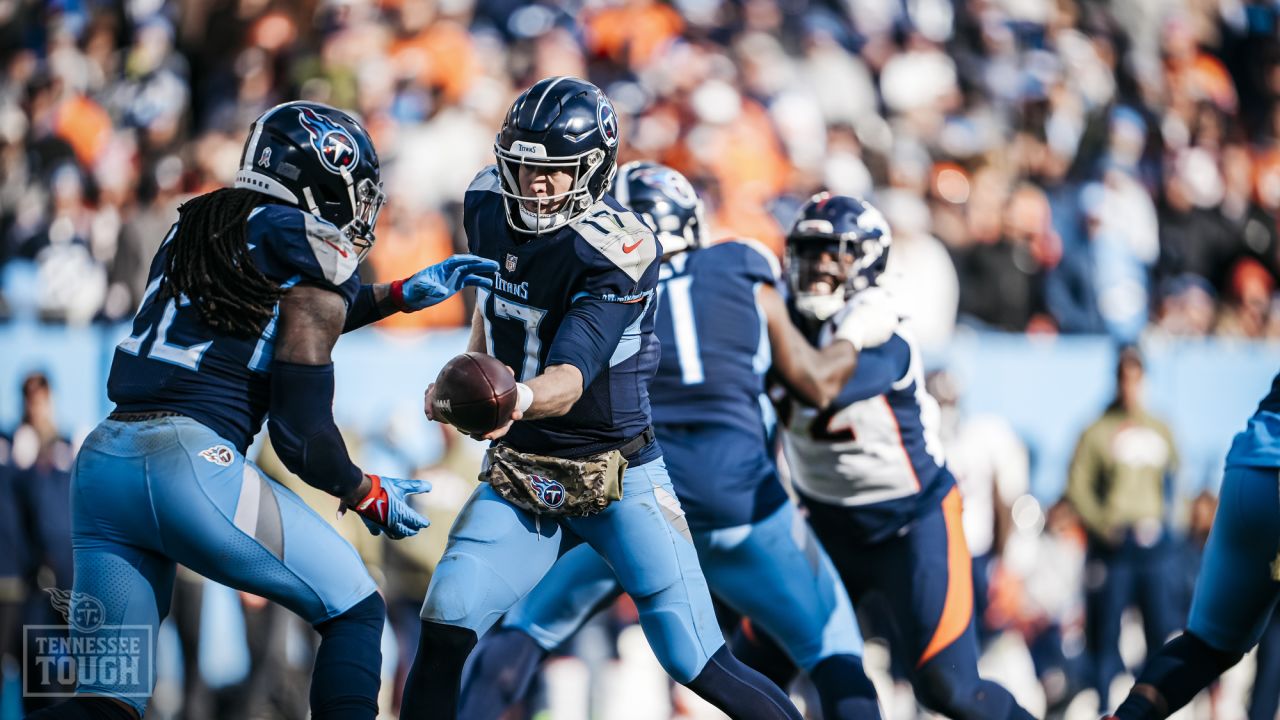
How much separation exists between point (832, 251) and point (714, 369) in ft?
2.20

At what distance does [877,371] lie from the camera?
5402 mm

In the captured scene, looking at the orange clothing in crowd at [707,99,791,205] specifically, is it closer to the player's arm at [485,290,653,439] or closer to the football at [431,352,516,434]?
the player's arm at [485,290,653,439]

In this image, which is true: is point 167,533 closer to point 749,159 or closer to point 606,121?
point 606,121

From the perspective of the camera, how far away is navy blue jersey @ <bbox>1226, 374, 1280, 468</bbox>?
4.63 metres

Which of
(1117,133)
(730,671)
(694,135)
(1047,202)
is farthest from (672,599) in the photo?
(1117,133)

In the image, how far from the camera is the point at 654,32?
1137cm

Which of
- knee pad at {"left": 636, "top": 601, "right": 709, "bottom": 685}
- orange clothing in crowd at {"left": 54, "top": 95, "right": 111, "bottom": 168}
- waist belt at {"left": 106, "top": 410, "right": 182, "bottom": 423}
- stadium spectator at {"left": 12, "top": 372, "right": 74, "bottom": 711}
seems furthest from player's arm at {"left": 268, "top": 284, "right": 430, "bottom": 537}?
orange clothing in crowd at {"left": 54, "top": 95, "right": 111, "bottom": 168}

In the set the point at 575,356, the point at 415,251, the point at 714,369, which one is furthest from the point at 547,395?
the point at 415,251

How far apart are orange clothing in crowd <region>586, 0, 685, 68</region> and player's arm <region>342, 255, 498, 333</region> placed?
6.97m

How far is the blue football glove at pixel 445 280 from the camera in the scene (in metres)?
4.32

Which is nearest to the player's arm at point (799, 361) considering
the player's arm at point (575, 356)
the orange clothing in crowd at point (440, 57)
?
the player's arm at point (575, 356)

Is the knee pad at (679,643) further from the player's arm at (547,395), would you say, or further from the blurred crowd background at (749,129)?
the blurred crowd background at (749,129)

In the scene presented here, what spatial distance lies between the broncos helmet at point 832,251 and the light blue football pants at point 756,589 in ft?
2.67

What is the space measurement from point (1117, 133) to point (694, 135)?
357cm
